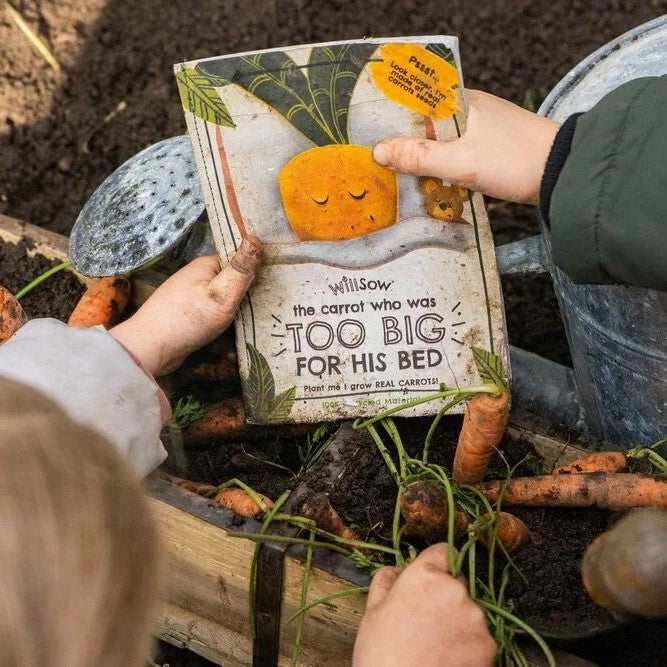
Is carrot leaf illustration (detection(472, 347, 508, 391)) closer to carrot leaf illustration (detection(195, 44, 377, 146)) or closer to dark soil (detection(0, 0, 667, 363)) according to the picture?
carrot leaf illustration (detection(195, 44, 377, 146))

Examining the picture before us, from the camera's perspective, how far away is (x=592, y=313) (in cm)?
147

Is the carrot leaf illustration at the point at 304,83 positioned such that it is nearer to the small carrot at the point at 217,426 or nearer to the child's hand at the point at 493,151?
the child's hand at the point at 493,151

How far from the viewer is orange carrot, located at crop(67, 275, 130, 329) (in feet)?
5.63

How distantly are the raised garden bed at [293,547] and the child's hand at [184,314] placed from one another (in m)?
0.14

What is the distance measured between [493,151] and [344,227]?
11.2 inches

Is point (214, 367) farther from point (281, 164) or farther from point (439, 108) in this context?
point (439, 108)

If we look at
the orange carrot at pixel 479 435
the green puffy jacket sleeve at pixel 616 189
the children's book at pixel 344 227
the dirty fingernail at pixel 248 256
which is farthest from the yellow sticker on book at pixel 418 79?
the orange carrot at pixel 479 435

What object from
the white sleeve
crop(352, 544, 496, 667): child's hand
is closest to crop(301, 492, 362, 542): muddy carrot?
crop(352, 544, 496, 667): child's hand

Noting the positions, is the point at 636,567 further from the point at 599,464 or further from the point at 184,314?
the point at 184,314

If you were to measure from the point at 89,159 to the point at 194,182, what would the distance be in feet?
3.28

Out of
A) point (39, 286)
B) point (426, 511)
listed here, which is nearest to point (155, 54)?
point (39, 286)

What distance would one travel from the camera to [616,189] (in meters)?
1.24

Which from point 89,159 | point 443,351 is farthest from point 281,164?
point 89,159

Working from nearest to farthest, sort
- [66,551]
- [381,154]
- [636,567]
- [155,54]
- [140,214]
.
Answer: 1. [66,551]
2. [636,567]
3. [381,154]
4. [140,214]
5. [155,54]
